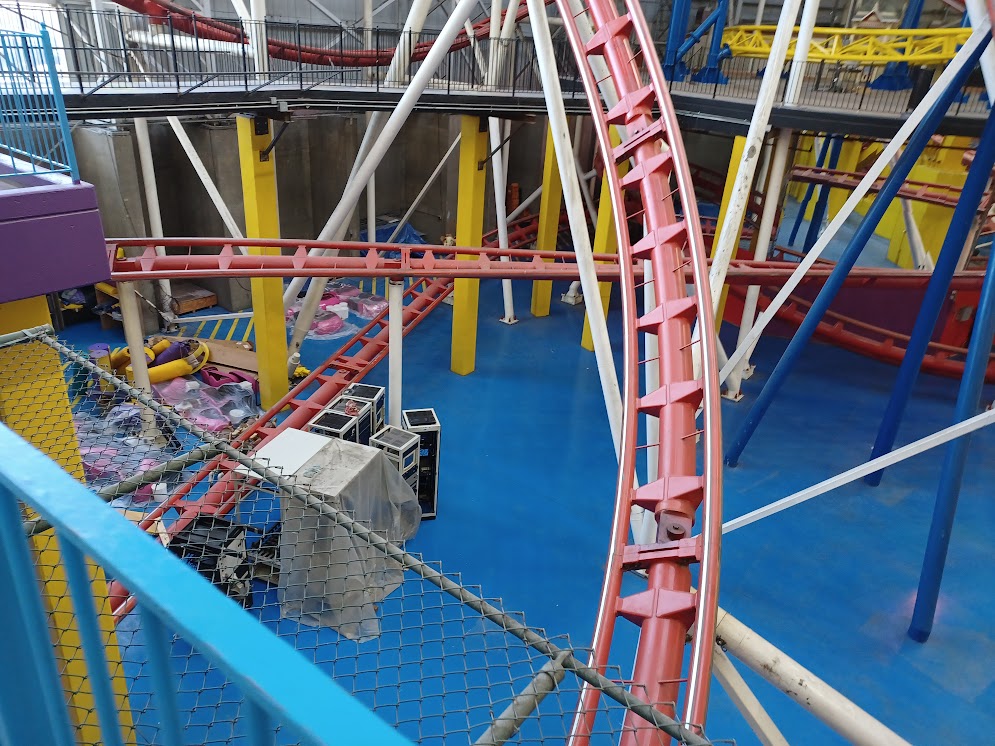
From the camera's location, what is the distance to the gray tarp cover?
592cm

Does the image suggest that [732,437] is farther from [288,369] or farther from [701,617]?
[701,617]

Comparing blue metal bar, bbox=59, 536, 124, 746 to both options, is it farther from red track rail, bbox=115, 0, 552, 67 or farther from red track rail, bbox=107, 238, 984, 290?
red track rail, bbox=115, 0, 552, 67

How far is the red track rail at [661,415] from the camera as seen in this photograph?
305 centimetres

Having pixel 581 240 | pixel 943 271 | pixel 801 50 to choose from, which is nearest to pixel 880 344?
pixel 943 271

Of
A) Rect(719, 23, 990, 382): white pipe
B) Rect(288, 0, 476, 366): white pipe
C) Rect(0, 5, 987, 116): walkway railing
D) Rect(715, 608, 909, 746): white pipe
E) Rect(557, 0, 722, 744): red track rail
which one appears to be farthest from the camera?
Rect(0, 5, 987, 116): walkway railing

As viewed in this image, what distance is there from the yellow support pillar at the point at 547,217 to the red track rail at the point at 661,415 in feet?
21.2

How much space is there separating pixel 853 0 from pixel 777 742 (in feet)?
79.3

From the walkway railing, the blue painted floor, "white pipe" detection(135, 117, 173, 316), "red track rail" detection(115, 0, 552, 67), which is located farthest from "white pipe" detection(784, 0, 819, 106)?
"white pipe" detection(135, 117, 173, 316)

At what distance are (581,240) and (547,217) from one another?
7962 millimetres

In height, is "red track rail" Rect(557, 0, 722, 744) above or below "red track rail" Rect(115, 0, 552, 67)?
below

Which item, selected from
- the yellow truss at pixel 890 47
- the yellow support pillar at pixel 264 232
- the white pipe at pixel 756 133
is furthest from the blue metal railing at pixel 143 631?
the yellow truss at pixel 890 47

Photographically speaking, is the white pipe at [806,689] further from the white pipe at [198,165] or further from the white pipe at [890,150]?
the white pipe at [198,165]

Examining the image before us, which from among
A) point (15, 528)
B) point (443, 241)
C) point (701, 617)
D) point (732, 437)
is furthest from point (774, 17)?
point (15, 528)

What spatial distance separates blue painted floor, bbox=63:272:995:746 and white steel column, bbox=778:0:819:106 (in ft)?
15.4
